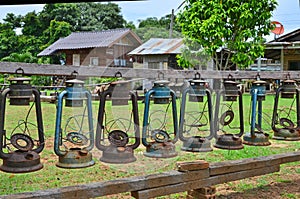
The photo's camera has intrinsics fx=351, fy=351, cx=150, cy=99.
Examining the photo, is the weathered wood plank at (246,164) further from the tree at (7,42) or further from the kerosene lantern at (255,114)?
the tree at (7,42)

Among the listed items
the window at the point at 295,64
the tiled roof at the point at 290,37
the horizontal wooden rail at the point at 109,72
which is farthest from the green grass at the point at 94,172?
the window at the point at 295,64

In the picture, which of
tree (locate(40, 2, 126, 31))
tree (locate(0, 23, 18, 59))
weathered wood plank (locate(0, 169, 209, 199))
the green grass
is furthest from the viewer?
tree (locate(40, 2, 126, 31))

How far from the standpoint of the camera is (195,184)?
2.25 metres

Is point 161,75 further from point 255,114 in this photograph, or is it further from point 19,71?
point 19,71

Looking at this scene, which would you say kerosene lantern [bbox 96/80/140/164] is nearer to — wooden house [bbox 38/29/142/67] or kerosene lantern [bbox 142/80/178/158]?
kerosene lantern [bbox 142/80/178/158]

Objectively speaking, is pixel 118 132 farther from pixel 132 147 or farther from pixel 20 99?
→ pixel 20 99

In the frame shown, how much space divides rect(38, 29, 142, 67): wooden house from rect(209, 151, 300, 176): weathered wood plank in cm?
120

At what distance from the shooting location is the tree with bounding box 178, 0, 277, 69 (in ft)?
29.6

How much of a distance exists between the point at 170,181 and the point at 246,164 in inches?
24.2

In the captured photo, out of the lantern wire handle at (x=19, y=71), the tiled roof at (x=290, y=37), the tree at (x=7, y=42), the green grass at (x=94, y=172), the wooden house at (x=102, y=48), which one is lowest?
the green grass at (x=94, y=172)

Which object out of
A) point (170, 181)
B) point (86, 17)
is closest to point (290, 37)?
point (86, 17)

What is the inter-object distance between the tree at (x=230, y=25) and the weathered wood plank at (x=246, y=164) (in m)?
6.53

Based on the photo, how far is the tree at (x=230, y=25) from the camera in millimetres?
9023

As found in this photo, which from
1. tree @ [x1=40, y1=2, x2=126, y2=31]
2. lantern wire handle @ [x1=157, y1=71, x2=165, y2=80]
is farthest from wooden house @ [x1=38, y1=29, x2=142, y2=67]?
tree @ [x1=40, y1=2, x2=126, y2=31]
